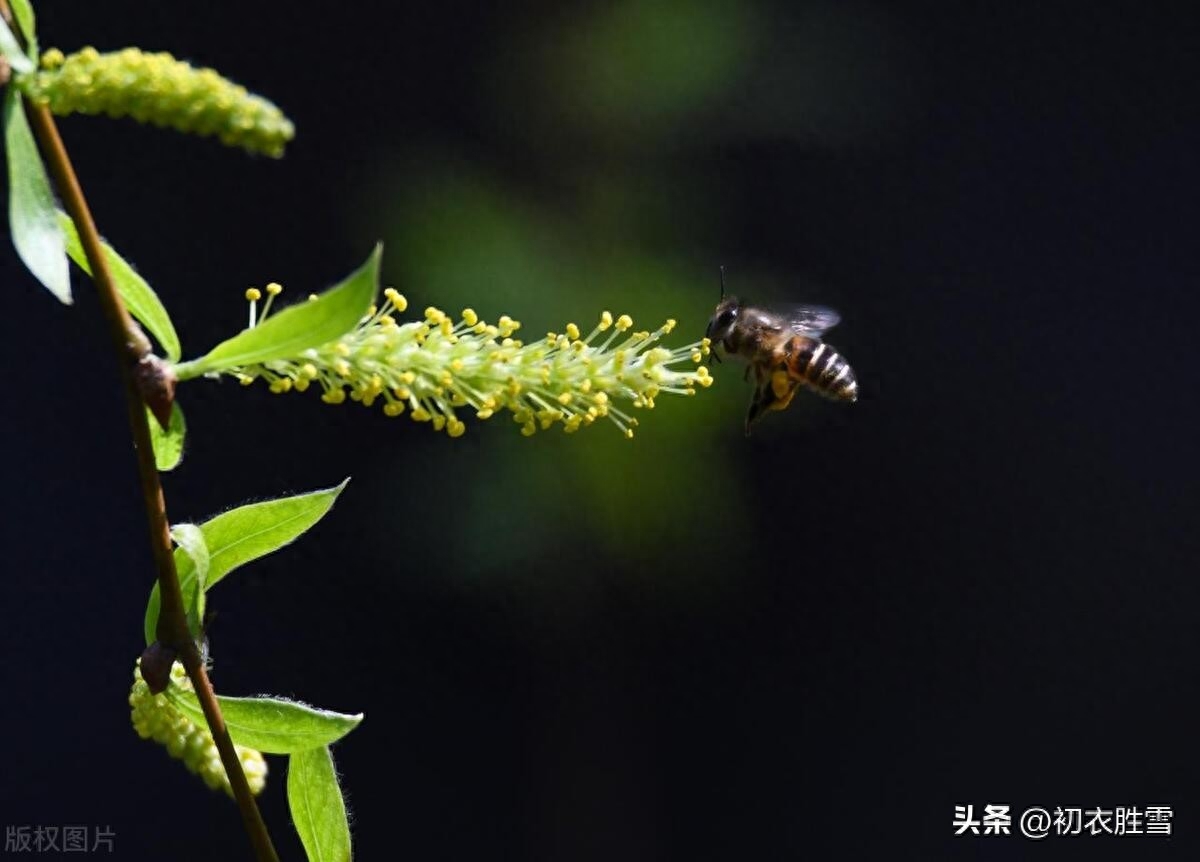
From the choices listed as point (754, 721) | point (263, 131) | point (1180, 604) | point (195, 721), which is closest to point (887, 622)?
point (754, 721)

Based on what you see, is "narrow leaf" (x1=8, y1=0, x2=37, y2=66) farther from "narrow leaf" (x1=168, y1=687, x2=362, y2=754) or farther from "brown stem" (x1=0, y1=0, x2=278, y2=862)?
"narrow leaf" (x1=168, y1=687, x2=362, y2=754)

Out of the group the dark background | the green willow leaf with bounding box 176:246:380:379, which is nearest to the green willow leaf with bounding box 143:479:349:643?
the green willow leaf with bounding box 176:246:380:379

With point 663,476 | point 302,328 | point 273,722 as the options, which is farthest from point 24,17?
point 663,476

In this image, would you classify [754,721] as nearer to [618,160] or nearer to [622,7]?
[618,160]

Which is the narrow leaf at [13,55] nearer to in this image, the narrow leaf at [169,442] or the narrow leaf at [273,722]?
the narrow leaf at [169,442]

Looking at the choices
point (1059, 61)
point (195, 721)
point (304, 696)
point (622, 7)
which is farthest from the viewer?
point (1059, 61)

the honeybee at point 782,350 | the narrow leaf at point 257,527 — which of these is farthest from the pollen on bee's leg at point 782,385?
the narrow leaf at point 257,527

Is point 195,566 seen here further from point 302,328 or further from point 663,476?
point 663,476
